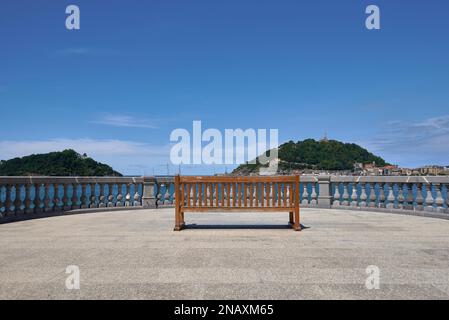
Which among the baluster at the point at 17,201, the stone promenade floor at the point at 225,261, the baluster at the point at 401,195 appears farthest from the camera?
the baluster at the point at 401,195

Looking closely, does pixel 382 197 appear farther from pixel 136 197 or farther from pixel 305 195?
pixel 136 197

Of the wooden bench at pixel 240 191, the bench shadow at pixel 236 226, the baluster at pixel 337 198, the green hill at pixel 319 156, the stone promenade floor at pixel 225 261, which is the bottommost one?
the bench shadow at pixel 236 226

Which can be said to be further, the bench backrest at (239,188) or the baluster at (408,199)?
the baluster at (408,199)

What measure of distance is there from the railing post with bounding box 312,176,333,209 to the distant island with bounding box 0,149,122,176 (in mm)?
15538

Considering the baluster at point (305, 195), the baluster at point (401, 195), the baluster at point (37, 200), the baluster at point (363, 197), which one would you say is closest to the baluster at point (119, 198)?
the baluster at point (37, 200)

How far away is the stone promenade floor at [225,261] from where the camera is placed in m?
3.89

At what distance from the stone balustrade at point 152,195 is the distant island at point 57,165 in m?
11.6

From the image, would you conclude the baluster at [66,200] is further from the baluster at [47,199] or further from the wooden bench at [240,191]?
the wooden bench at [240,191]

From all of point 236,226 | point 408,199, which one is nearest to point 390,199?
point 408,199

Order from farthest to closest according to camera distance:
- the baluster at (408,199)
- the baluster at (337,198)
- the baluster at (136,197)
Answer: the baluster at (136,197)
the baluster at (337,198)
the baluster at (408,199)

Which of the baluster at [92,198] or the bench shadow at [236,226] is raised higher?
the baluster at [92,198]

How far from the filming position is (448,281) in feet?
13.9

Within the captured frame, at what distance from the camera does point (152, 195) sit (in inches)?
538

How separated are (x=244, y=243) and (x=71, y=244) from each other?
10.4 feet
